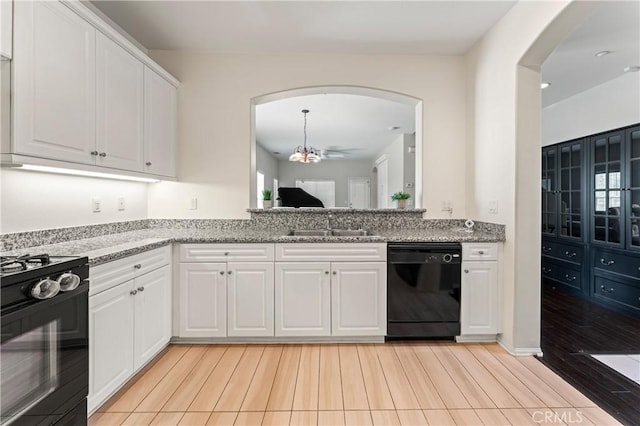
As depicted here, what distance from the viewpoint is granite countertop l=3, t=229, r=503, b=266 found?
189 centimetres

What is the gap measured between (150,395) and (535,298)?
2745mm

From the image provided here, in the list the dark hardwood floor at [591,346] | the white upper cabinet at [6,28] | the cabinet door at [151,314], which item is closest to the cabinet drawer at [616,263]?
the dark hardwood floor at [591,346]

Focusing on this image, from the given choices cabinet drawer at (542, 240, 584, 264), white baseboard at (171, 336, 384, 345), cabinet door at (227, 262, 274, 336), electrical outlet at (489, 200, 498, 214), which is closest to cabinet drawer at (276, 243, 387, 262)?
cabinet door at (227, 262, 274, 336)

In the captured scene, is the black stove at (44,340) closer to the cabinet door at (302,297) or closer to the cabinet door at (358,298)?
the cabinet door at (302,297)

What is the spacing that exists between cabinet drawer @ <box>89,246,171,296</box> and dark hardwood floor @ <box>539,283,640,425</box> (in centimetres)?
286

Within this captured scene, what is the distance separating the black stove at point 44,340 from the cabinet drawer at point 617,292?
4624mm

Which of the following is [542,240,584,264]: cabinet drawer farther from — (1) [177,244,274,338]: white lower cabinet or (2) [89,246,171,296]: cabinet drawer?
(2) [89,246,171,296]: cabinet drawer

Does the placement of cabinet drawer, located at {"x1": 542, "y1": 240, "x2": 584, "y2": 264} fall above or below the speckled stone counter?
below

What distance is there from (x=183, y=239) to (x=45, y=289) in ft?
4.37

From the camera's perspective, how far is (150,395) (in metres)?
2.00

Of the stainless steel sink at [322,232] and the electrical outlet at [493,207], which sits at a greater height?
the electrical outlet at [493,207]

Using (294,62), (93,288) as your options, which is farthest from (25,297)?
(294,62)

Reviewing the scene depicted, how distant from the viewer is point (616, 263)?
11.6 ft

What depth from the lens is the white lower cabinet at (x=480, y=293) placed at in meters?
2.65
